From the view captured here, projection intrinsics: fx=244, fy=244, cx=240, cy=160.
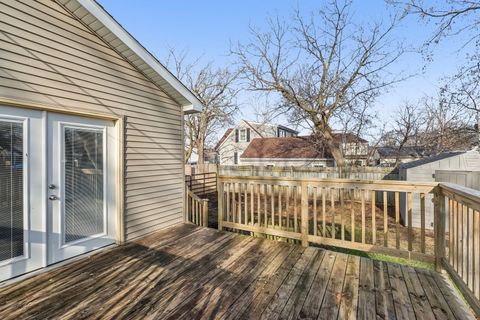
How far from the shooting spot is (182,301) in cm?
221

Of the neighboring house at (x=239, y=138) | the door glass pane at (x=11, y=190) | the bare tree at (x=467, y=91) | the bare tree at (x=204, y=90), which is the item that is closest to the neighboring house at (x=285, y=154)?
the neighboring house at (x=239, y=138)

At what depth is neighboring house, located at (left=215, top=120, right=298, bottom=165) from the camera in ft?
72.2

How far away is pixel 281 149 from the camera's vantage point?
1869cm

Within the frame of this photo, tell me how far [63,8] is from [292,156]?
52.4ft

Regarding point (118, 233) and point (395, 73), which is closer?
point (118, 233)

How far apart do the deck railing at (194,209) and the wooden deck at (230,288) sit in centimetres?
136

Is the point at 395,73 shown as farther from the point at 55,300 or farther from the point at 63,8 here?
the point at 55,300

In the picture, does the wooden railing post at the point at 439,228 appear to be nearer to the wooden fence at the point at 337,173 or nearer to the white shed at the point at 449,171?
the white shed at the point at 449,171

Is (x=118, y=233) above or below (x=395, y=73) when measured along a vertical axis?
below

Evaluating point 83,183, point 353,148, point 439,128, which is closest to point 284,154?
point 353,148

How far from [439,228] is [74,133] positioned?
4522 mm

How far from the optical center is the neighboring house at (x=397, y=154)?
12.1m

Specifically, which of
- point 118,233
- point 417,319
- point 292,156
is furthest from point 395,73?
point 118,233

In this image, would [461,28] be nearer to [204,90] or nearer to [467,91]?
[467,91]
